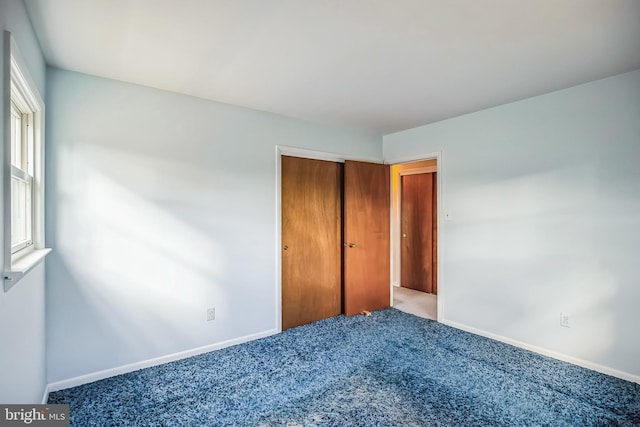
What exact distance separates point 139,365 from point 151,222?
3.87ft

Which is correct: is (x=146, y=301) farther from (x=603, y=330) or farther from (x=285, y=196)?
(x=603, y=330)

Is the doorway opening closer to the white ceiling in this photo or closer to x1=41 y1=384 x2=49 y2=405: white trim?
the white ceiling

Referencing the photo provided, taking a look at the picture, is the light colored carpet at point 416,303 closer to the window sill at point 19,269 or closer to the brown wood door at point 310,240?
the brown wood door at point 310,240

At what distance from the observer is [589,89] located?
8.60ft

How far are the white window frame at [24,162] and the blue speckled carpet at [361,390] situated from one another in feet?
3.64

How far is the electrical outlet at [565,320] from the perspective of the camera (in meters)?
2.74

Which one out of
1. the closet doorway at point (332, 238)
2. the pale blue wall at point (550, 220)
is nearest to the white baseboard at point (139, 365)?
the closet doorway at point (332, 238)

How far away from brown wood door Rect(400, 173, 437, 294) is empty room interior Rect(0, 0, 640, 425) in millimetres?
1593

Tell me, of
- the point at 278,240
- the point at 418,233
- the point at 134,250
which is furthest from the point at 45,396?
the point at 418,233

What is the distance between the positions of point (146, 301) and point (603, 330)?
3.73 m

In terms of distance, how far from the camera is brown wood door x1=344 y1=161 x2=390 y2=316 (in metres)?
3.97

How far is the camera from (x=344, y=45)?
6.57 feet

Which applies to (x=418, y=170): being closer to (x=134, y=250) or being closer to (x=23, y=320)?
(x=134, y=250)

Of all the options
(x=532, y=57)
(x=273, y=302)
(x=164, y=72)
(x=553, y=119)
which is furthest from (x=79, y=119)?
(x=553, y=119)
